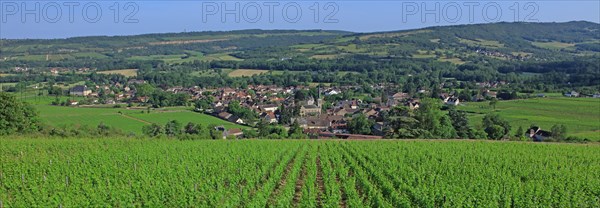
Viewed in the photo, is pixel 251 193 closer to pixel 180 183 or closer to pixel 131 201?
pixel 180 183

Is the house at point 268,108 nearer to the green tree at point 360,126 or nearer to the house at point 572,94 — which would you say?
the green tree at point 360,126

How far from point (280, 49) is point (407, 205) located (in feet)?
596

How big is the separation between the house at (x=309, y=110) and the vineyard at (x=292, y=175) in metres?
43.0

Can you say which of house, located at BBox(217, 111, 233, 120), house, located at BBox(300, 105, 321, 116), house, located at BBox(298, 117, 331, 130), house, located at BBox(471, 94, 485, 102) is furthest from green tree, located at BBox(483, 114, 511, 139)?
house, located at BBox(471, 94, 485, 102)

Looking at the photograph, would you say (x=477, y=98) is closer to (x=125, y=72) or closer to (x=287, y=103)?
(x=287, y=103)

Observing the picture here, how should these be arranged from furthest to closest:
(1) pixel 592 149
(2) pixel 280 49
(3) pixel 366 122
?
1. (2) pixel 280 49
2. (3) pixel 366 122
3. (1) pixel 592 149

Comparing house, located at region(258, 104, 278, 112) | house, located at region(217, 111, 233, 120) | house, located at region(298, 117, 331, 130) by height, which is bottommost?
house, located at region(298, 117, 331, 130)

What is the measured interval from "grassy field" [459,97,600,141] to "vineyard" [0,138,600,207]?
A: 2385cm

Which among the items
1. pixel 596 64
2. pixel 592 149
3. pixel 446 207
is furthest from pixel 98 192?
pixel 596 64

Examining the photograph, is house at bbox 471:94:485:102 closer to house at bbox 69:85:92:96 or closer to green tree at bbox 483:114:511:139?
green tree at bbox 483:114:511:139

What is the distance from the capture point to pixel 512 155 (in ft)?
82.2

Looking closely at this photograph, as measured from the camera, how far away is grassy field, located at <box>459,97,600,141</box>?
1996 inches

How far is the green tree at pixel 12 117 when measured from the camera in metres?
34.1

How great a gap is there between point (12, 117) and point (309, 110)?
43964mm
